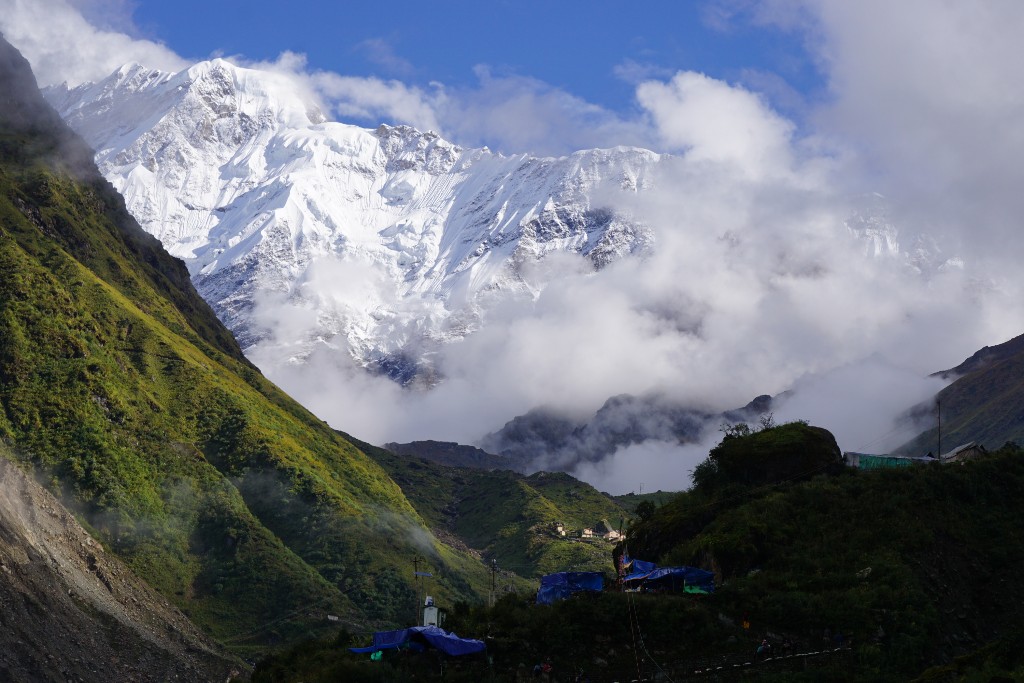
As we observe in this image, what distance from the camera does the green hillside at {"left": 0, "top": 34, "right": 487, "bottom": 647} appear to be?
4675 inches

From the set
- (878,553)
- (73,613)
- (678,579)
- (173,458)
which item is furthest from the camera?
(173,458)

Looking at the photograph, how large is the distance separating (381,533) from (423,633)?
100 m

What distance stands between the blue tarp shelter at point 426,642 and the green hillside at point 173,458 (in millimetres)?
63585

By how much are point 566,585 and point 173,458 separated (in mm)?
86588

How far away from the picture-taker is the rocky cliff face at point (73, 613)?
7688 cm

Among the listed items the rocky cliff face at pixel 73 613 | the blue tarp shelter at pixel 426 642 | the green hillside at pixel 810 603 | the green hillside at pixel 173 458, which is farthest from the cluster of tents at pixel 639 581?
the green hillside at pixel 173 458

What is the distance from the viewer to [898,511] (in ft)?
199

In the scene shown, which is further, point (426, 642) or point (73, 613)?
point (73, 613)

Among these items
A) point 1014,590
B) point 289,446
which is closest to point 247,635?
point 289,446

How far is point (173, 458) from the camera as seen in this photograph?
13450 centimetres

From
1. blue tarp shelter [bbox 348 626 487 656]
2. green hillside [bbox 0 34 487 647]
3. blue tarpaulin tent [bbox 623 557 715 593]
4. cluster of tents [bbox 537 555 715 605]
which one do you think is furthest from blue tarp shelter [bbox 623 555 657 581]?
green hillside [bbox 0 34 487 647]

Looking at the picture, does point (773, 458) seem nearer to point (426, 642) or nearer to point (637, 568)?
point (637, 568)

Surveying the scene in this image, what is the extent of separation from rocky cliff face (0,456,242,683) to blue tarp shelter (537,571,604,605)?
34779 millimetres

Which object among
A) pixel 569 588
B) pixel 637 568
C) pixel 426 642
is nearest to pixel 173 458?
pixel 569 588
